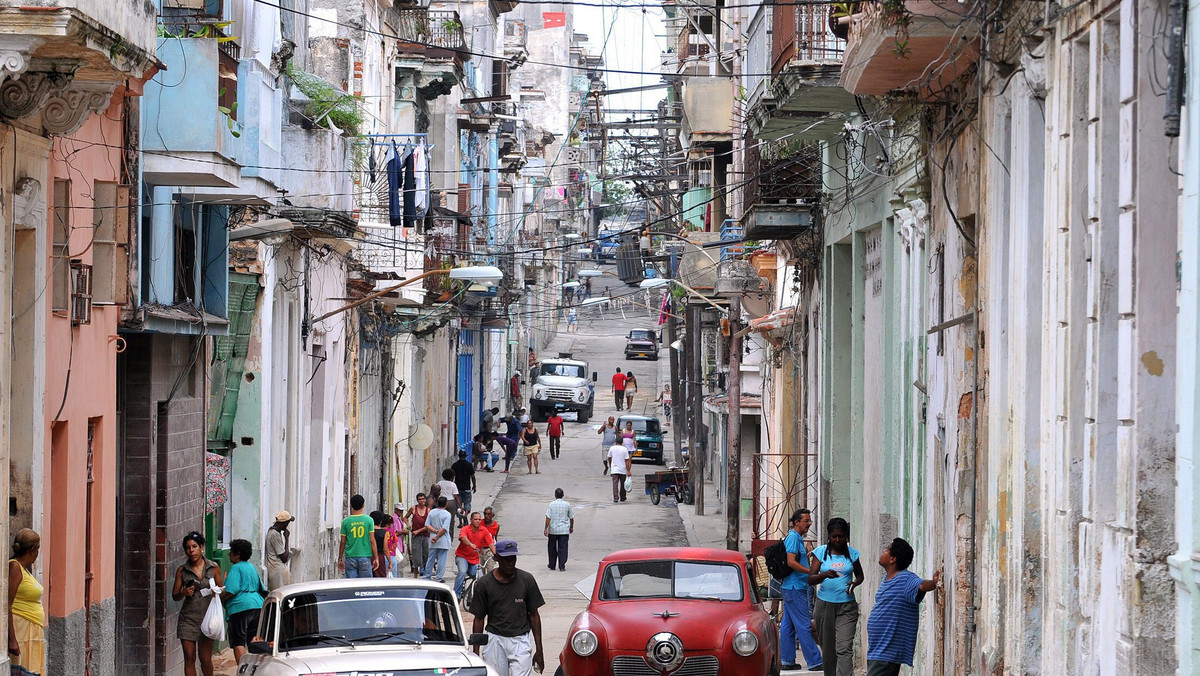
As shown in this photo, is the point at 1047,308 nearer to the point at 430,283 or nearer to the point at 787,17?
the point at 787,17

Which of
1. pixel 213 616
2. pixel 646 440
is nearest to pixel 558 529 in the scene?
pixel 213 616

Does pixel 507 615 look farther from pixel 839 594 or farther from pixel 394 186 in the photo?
pixel 394 186

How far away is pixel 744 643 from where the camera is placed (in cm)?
1409

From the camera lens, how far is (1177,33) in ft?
22.2

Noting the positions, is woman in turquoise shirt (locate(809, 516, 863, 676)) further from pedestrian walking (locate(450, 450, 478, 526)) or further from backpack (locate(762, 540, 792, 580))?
pedestrian walking (locate(450, 450, 478, 526))

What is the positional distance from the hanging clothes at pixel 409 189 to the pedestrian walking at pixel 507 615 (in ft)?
41.8

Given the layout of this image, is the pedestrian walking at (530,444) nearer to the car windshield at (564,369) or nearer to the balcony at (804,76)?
the car windshield at (564,369)

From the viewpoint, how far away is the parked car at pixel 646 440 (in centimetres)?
4841

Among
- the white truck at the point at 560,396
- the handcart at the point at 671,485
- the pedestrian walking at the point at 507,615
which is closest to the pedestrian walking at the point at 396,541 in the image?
the pedestrian walking at the point at 507,615

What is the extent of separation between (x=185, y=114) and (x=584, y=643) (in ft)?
19.5

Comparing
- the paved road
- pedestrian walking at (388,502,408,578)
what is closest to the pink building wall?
the paved road

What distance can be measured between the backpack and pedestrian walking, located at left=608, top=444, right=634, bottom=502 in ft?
70.1

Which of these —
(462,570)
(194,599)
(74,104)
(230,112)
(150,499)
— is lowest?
(462,570)

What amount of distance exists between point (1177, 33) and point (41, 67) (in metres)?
7.31
